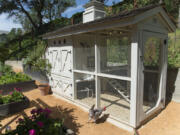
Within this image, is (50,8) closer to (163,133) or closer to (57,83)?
(57,83)

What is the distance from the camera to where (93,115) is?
10.8ft

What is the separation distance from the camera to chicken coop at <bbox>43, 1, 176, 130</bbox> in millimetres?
2740

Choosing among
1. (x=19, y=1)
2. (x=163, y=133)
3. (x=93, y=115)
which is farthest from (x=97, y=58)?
(x=19, y=1)

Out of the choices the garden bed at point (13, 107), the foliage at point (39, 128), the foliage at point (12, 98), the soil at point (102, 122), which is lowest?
the soil at point (102, 122)

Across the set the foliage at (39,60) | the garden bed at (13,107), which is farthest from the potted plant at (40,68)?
the garden bed at (13,107)

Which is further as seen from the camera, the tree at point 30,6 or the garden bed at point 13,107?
the tree at point 30,6

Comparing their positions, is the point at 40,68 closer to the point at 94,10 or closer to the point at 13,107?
the point at 13,107

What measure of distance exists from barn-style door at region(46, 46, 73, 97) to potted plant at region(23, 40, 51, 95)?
35cm

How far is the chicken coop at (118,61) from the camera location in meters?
2.74

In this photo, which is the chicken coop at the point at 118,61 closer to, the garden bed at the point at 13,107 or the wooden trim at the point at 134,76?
the wooden trim at the point at 134,76

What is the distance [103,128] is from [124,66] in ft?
6.12

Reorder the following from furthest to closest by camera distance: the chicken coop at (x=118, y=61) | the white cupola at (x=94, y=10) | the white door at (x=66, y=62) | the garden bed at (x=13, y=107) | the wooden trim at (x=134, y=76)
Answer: the white cupola at (x=94, y=10)
the white door at (x=66, y=62)
the garden bed at (x=13, y=107)
the chicken coop at (x=118, y=61)
the wooden trim at (x=134, y=76)

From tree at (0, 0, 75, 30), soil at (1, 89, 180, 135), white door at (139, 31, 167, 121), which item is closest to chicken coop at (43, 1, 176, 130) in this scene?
white door at (139, 31, 167, 121)

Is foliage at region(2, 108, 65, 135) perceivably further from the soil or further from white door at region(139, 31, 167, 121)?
white door at region(139, 31, 167, 121)
